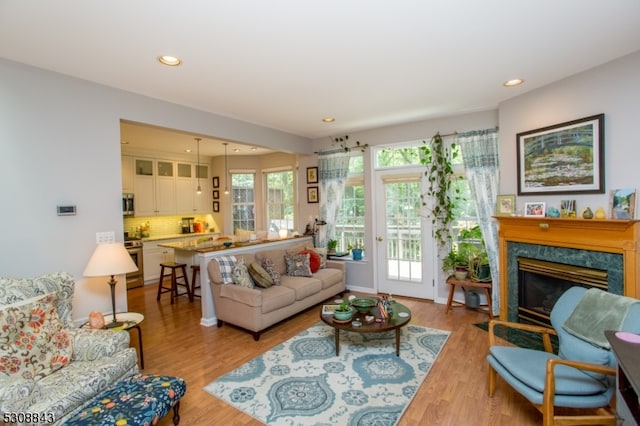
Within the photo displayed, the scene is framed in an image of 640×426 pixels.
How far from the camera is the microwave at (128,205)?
5938 mm

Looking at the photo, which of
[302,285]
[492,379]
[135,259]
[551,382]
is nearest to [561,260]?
[492,379]

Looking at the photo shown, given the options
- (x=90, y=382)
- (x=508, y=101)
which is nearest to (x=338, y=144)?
(x=508, y=101)

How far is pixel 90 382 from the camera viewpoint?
1.93 metres

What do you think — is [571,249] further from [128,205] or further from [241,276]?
[128,205]

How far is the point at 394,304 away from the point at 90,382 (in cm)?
276

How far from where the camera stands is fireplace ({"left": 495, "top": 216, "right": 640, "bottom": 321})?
2631mm

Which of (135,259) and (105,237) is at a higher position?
(105,237)

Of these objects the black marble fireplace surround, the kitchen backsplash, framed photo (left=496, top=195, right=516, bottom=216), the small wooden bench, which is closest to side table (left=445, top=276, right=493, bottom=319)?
the black marble fireplace surround

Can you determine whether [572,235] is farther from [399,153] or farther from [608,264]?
[399,153]

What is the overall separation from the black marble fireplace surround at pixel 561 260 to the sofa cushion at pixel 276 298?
265 centimetres

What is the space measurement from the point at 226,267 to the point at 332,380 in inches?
74.1

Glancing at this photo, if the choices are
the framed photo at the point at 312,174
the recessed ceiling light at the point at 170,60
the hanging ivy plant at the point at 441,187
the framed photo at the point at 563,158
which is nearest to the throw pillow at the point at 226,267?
the recessed ceiling light at the point at 170,60

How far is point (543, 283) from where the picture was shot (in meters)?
3.48

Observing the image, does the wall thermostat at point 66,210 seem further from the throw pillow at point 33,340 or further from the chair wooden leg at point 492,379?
the chair wooden leg at point 492,379
